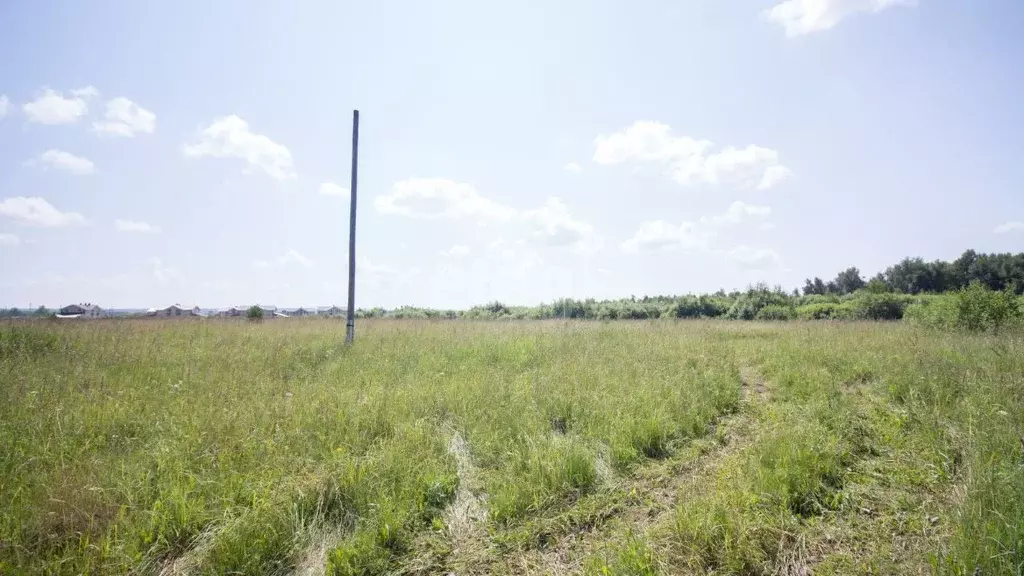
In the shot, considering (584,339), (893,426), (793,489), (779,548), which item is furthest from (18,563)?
(584,339)

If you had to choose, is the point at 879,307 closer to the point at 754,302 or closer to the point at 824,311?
the point at 824,311

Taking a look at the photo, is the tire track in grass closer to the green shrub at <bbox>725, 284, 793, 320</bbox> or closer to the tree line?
the green shrub at <bbox>725, 284, 793, 320</bbox>

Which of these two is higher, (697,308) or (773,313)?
(697,308)

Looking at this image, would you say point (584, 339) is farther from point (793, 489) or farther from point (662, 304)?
point (662, 304)

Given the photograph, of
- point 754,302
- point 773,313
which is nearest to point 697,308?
point 754,302

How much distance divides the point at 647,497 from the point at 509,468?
1365 millimetres

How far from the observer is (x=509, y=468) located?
4.15m

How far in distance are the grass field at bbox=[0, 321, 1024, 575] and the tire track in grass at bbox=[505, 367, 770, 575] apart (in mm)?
22

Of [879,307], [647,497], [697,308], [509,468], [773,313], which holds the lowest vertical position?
[647,497]

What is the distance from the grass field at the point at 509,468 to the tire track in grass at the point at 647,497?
22 mm

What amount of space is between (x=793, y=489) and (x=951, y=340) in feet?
31.7

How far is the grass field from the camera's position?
2926 mm

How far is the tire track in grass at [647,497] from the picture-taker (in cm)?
301

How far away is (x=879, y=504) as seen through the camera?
3.51 m
